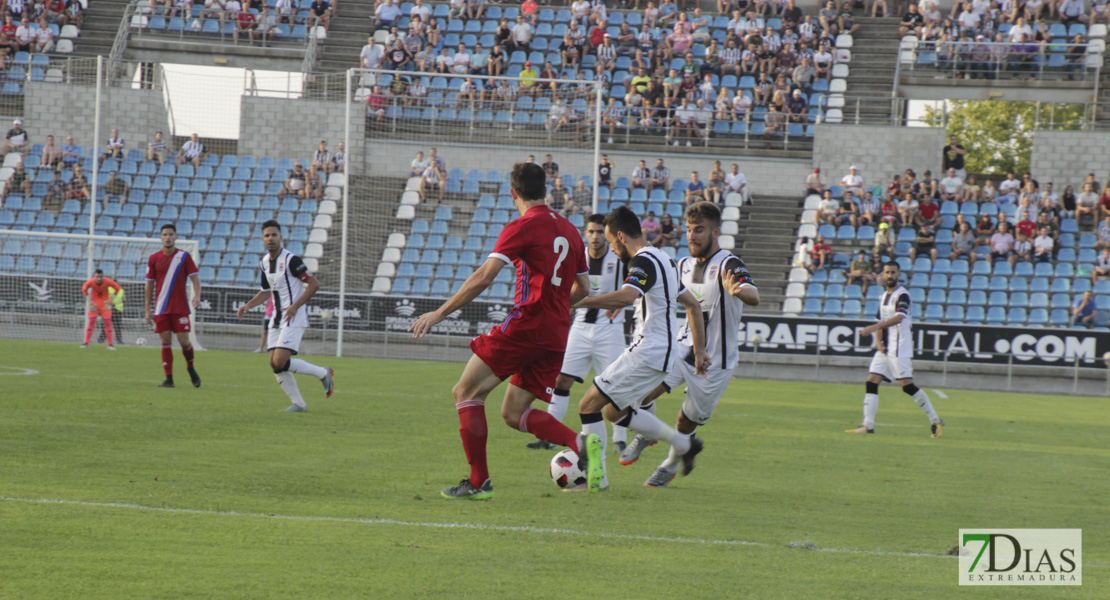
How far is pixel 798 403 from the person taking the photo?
57.6 feet

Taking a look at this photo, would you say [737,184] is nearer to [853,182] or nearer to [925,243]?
[853,182]

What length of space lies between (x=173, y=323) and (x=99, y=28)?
24978mm

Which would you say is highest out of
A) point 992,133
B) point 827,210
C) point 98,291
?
point 992,133

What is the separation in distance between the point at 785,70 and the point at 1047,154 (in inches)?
318

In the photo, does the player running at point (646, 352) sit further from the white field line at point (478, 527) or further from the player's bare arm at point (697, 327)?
the white field line at point (478, 527)

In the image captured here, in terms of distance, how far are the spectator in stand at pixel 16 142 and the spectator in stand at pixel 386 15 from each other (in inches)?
404

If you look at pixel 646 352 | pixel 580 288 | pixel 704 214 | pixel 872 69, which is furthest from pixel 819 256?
pixel 580 288

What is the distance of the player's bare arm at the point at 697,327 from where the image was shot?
7.95m

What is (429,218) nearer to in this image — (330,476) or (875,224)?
(875,224)

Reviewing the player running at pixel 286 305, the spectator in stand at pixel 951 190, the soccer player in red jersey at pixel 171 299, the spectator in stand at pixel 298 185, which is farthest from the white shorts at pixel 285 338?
the spectator in stand at pixel 951 190

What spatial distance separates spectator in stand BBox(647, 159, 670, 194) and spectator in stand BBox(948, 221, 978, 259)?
785cm

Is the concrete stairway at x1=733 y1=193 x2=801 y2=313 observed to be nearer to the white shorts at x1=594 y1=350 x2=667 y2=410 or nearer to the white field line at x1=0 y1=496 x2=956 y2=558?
the white shorts at x1=594 y1=350 x2=667 y2=410

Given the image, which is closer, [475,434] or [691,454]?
[475,434]

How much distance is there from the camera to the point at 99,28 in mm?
35438
